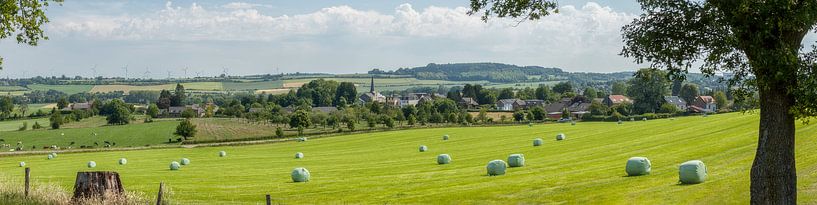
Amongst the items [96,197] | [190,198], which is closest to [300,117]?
[190,198]

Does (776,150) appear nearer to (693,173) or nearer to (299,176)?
(693,173)

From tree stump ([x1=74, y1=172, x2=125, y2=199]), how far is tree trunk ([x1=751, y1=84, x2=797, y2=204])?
18674 millimetres

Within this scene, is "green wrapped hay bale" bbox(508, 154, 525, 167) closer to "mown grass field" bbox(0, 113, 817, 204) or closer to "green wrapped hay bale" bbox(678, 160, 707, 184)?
"mown grass field" bbox(0, 113, 817, 204)

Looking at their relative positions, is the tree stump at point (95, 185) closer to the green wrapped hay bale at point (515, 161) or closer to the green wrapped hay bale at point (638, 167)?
the green wrapped hay bale at point (638, 167)

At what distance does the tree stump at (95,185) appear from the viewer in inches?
922

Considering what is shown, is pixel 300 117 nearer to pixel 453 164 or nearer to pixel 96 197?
pixel 453 164

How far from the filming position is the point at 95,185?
23547 millimetres

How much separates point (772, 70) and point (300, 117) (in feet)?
453

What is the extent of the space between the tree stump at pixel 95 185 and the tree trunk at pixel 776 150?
18674mm

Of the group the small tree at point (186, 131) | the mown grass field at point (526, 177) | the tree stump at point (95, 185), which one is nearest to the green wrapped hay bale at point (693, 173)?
the mown grass field at point (526, 177)

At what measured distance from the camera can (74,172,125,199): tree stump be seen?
23422mm

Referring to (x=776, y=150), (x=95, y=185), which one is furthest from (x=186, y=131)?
(x=776, y=150)

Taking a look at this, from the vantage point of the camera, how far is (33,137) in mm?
142000

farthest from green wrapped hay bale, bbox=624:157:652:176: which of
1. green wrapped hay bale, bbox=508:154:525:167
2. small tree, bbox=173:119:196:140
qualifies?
small tree, bbox=173:119:196:140
